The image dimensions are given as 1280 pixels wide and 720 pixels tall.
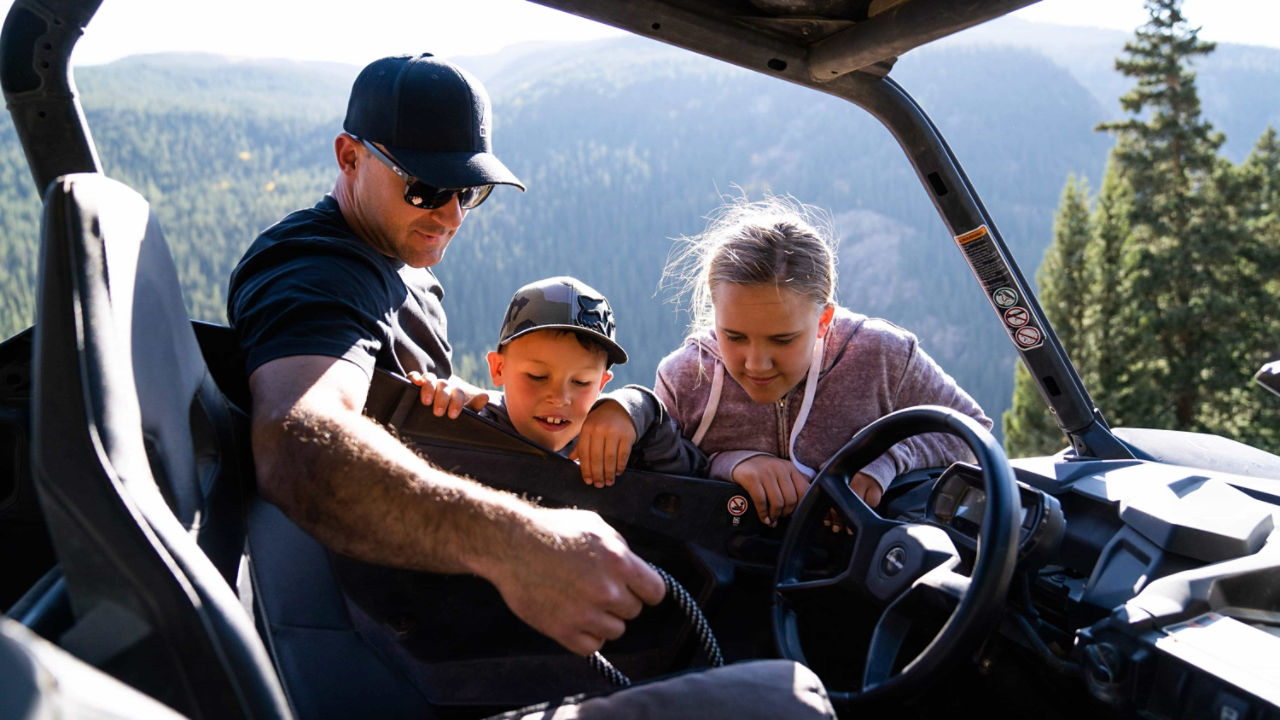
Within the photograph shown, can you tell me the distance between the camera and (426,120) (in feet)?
5.63

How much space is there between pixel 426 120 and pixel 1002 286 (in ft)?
4.44

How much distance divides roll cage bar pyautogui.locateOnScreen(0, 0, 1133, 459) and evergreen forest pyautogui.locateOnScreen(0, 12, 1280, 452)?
0.31 ft

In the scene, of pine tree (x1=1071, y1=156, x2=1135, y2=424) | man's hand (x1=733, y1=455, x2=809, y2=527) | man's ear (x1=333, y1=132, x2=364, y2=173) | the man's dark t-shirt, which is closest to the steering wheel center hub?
man's hand (x1=733, y1=455, x2=809, y2=527)

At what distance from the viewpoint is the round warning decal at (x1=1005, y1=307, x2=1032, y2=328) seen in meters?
2.17

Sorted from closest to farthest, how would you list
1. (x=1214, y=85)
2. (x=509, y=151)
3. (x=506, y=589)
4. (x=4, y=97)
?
(x=506, y=589)
(x=4, y=97)
(x=509, y=151)
(x=1214, y=85)

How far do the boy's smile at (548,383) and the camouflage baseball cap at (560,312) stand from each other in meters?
0.03

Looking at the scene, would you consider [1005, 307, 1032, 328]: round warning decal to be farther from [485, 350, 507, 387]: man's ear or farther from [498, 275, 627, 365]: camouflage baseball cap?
[485, 350, 507, 387]: man's ear

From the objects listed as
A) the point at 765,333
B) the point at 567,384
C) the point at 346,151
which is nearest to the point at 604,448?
the point at 567,384

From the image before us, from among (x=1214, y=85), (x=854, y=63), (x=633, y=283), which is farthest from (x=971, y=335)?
(x=854, y=63)

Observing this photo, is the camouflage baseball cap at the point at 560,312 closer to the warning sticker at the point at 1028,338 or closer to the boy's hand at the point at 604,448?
the boy's hand at the point at 604,448

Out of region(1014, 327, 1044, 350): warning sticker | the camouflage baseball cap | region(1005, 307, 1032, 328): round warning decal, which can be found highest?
region(1005, 307, 1032, 328): round warning decal

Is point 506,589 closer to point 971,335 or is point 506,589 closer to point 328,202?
point 328,202

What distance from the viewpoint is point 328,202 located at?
179 centimetres

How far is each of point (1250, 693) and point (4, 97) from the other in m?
2.01
